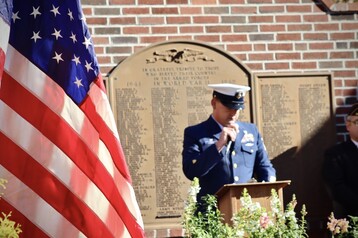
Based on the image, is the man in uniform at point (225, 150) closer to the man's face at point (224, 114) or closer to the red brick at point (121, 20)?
the man's face at point (224, 114)

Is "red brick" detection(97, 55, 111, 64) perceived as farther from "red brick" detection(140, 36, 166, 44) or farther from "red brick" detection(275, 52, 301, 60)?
"red brick" detection(275, 52, 301, 60)

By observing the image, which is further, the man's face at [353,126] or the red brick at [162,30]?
the red brick at [162,30]

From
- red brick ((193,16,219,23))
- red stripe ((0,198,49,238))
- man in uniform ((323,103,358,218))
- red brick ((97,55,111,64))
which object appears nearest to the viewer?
red stripe ((0,198,49,238))

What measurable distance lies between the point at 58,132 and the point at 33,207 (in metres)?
0.42

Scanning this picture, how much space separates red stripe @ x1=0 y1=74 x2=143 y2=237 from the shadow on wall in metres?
3.79

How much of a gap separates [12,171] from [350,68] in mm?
4738

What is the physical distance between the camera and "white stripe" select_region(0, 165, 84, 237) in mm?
5512

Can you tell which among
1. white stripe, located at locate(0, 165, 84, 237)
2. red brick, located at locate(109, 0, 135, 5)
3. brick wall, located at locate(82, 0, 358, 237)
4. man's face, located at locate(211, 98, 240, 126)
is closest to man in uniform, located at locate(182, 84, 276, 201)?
man's face, located at locate(211, 98, 240, 126)

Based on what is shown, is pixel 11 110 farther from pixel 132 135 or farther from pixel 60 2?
pixel 132 135

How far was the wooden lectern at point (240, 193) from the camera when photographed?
670 centimetres

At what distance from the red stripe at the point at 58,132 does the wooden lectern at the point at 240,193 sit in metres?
1.16

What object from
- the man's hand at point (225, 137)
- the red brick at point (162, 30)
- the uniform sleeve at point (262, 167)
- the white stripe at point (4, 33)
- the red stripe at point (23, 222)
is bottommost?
the red stripe at point (23, 222)

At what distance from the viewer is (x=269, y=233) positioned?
631 cm

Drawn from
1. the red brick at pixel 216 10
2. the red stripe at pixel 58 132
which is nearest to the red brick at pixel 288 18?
the red brick at pixel 216 10
